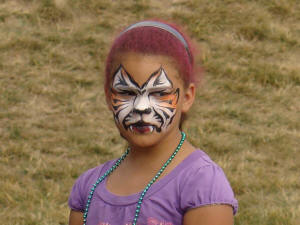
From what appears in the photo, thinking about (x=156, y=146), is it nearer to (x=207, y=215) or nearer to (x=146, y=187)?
(x=146, y=187)

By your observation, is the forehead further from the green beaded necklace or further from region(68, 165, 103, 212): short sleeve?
region(68, 165, 103, 212): short sleeve

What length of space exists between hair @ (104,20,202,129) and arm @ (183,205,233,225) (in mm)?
549

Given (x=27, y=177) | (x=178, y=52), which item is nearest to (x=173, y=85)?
(x=178, y=52)

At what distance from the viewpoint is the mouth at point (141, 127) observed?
7.83 ft

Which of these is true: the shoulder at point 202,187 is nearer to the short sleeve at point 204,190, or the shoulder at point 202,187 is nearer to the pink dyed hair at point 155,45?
the short sleeve at point 204,190

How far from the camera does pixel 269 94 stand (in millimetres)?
6109

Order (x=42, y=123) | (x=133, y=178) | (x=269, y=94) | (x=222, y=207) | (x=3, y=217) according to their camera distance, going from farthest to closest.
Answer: (x=269, y=94), (x=42, y=123), (x=3, y=217), (x=133, y=178), (x=222, y=207)

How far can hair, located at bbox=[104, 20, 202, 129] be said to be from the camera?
2.39 m

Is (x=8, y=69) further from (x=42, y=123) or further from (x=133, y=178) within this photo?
(x=133, y=178)

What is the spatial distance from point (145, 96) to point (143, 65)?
13cm

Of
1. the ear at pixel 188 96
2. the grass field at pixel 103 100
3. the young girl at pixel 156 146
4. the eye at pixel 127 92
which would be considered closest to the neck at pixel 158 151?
the young girl at pixel 156 146

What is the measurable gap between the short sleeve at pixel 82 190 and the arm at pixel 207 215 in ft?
1.85

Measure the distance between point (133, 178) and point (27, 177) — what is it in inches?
107

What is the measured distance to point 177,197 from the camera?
234 cm
